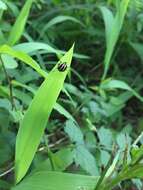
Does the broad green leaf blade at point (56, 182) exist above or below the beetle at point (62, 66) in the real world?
below

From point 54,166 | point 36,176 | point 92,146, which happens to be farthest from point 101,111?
point 36,176

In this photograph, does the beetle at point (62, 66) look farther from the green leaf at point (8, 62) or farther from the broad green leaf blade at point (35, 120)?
the green leaf at point (8, 62)

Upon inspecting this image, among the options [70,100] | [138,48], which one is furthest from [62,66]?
[138,48]

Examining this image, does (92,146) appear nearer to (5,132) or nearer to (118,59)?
(5,132)

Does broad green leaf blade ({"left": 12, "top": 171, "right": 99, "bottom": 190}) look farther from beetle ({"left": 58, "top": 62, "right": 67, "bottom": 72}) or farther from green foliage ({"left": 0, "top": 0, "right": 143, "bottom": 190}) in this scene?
beetle ({"left": 58, "top": 62, "right": 67, "bottom": 72})

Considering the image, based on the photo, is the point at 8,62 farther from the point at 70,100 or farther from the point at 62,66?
the point at 70,100

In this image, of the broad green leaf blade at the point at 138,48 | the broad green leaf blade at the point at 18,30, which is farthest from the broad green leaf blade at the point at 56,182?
the broad green leaf blade at the point at 138,48
